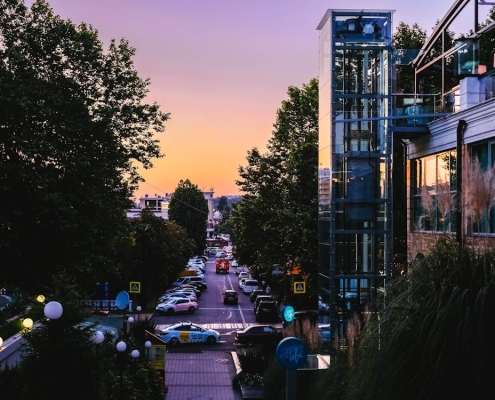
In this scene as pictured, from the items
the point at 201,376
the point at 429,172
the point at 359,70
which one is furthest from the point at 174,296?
the point at 429,172

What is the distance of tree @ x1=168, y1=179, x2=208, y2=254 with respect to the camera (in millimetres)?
90375

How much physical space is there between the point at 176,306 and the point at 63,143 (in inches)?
901

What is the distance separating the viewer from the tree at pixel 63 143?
18750 millimetres

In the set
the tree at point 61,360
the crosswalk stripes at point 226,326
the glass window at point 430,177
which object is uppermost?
the glass window at point 430,177

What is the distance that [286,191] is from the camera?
3009cm

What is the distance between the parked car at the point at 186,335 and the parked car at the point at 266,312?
7152 millimetres

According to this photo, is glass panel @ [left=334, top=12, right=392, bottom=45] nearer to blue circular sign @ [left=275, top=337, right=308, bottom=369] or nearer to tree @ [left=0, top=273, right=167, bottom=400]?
tree @ [left=0, top=273, right=167, bottom=400]

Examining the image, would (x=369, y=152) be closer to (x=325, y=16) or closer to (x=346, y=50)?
(x=346, y=50)

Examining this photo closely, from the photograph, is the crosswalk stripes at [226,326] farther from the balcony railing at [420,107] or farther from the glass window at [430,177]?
the balcony railing at [420,107]

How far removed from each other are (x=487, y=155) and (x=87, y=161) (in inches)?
461

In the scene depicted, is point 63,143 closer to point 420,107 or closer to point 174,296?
point 420,107

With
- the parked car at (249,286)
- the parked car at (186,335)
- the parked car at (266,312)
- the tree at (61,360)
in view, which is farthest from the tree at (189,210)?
the tree at (61,360)

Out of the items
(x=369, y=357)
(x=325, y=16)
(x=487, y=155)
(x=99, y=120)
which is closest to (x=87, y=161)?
(x=99, y=120)

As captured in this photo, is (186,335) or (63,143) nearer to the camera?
(63,143)
